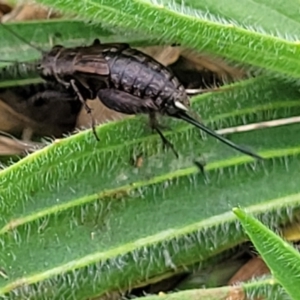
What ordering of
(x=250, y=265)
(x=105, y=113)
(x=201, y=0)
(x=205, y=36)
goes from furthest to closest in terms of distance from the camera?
(x=105, y=113) < (x=250, y=265) < (x=201, y=0) < (x=205, y=36)

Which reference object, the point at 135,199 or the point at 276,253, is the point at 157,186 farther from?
the point at 276,253

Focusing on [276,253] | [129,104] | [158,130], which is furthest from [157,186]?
[276,253]

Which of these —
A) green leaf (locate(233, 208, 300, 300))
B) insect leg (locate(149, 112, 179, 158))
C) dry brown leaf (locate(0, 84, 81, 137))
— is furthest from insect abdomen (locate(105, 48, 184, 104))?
green leaf (locate(233, 208, 300, 300))

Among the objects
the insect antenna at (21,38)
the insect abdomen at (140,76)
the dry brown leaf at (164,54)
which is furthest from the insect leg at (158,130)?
the insect antenna at (21,38)

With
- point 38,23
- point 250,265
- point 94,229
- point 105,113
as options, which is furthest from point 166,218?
point 38,23

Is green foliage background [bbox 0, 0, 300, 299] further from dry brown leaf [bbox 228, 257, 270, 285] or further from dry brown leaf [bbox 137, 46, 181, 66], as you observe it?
dry brown leaf [bbox 137, 46, 181, 66]

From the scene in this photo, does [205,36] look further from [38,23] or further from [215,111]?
[38,23]

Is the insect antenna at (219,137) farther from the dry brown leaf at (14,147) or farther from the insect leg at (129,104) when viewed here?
the dry brown leaf at (14,147)
